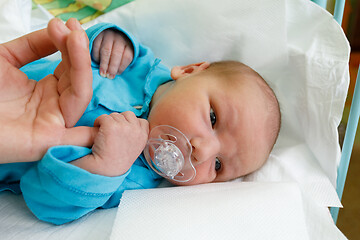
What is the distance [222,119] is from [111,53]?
0.38 meters

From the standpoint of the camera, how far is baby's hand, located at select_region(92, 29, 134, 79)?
1027 mm

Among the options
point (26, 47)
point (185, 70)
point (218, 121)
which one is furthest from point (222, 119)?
point (26, 47)

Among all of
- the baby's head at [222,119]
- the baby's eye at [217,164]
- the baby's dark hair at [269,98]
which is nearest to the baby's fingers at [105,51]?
the baby's head at [222,119]

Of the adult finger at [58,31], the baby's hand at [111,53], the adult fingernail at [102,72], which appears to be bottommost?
the adult fingernail at [102,72]

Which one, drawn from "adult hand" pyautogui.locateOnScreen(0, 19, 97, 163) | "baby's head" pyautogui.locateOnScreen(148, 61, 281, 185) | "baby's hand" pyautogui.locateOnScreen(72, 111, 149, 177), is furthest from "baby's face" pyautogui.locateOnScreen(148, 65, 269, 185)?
"adult hand" pyautogui.locateOnScreen(0, 19, 97, 163)

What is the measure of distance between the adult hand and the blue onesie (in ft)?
0.12

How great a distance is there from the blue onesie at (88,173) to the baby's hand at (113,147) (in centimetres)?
2

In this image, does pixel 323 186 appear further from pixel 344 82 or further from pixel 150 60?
pixel 150 60

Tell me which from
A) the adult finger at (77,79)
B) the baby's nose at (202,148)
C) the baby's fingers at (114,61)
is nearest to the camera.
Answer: the adult finger at (77,79)

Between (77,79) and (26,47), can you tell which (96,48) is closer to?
(26,47)

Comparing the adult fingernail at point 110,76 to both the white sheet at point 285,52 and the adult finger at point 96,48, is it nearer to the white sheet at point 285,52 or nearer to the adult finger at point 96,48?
the adult finger at point 96,48

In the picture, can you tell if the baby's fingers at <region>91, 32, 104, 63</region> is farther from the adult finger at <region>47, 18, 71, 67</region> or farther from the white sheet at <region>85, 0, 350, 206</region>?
the adult finger at <region>47, 18, 71, 67</region>

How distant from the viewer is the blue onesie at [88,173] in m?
0.71

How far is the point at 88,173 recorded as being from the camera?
705mm
